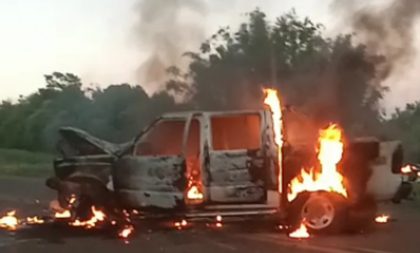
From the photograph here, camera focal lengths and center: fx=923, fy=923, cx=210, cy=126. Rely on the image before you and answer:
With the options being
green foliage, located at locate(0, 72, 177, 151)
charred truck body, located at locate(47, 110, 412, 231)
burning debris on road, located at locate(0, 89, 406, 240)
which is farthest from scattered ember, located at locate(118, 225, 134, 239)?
green foliage, located at locate(0, 72, 177, 151)

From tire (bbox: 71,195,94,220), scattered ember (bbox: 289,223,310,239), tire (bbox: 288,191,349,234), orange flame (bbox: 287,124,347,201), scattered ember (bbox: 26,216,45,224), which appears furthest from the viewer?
scattered ember (bbox: 26,216,45,224)

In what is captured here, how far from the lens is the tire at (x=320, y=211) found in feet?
43.2

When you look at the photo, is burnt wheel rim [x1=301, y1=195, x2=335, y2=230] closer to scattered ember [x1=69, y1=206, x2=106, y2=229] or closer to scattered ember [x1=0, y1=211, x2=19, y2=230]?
scattered ember [x1=69, y1=206, x2=106, y2=229]

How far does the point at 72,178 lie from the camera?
47.8 feet

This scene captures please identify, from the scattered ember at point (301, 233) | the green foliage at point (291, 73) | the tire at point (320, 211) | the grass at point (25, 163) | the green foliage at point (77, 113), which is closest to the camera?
the scattered ember at point (301, 233)

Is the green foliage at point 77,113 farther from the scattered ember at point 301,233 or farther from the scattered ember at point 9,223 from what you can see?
the scattered ember at point 301,233

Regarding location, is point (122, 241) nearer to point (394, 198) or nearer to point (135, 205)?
point (135, 205)

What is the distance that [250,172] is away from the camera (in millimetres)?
13641

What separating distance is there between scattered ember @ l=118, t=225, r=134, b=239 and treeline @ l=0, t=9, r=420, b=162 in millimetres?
9356

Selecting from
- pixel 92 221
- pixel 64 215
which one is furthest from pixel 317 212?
pixel 64 215

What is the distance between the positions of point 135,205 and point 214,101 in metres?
15.7

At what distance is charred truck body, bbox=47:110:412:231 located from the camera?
13.6 metres

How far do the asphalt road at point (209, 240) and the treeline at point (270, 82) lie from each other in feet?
30.4

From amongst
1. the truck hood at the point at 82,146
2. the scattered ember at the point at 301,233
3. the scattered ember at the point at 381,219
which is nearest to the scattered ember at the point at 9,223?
the truck hood at the point at 82,146
